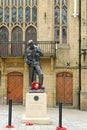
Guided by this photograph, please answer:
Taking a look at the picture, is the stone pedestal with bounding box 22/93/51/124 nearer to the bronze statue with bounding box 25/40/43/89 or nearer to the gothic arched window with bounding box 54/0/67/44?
the bronze statue with bounding box 25/40/43/89

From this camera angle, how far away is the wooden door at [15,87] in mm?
24312

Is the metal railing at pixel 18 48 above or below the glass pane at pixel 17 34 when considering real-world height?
below

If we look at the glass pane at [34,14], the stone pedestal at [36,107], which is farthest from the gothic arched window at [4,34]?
the stone pedestal at [36,107]

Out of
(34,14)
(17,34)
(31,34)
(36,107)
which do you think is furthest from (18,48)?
(36,107)

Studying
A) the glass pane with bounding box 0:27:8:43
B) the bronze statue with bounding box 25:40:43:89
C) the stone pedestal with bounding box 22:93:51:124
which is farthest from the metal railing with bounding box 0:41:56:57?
the stone pedestal with bounding box 22:93:51:124

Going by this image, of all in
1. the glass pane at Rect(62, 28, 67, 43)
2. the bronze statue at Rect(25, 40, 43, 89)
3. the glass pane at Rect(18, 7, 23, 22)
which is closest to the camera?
the bronze statue at Rect(25, 40, 43, 89)

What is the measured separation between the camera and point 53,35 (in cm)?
2423

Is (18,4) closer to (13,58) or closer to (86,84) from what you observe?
(13,58)

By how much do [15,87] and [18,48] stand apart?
2665 mm

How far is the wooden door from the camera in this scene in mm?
24312

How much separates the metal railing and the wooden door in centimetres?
144

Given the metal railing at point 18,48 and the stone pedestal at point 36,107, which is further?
the metal railing at point 18,48

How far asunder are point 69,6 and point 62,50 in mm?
3046

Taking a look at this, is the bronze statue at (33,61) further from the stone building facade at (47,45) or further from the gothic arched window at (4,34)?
the gothic arched window at (4,34)
